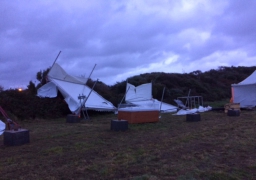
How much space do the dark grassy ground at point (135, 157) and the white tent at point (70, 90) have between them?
7476 mm

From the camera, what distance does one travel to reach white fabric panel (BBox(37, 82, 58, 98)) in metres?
16.0

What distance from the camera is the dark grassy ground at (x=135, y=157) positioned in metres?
4.22

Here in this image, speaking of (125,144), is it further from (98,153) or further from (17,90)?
(17,90)

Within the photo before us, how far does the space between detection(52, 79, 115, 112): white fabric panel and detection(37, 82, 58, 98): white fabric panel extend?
0.41 m

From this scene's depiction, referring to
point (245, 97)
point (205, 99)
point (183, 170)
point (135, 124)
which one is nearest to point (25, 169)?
point (183, 170)

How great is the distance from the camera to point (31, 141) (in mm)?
7348

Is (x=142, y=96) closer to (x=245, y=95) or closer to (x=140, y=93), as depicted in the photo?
(x=140, y=93)

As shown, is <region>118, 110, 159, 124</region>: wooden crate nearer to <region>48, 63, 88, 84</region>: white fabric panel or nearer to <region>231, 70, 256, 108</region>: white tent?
<region>48, 63, 88, 84</region>: white fabric panel

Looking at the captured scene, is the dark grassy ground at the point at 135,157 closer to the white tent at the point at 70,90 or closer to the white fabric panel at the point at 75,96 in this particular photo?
the white fabric panel at the point at 75,96

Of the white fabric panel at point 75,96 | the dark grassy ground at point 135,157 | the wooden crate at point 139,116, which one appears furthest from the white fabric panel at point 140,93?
the dark grassy ground at point 135,157

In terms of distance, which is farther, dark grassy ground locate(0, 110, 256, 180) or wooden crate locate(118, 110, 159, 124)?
wooden crate locate(118, 110, 159, 124)

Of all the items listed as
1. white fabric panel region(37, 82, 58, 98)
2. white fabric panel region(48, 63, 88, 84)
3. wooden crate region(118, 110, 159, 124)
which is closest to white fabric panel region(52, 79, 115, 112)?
white fabric panel region(48, 63, 88, 84)

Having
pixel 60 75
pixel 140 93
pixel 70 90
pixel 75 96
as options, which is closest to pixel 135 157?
pixel 75 96

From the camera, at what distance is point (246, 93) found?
1870cm
